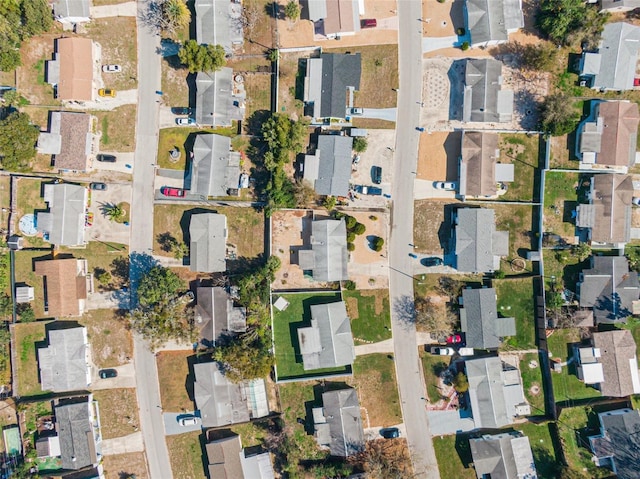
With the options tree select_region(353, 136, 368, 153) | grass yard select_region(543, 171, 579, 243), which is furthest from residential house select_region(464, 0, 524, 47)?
grass yard select_region(543, 171, 579, 243)

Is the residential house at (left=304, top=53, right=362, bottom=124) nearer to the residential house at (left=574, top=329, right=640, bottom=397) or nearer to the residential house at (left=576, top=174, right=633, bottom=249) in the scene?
the residential house at (left=576, top=174, right=633, bottom=249)

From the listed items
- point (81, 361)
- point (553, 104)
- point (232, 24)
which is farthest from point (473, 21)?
point (81, 361)

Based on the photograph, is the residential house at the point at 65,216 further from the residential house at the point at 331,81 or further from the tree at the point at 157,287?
the residential house at the point at 331,81

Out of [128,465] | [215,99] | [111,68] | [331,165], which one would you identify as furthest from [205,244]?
[128,465]

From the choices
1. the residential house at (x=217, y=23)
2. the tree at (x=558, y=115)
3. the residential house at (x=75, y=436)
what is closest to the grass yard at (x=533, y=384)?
the tree at (x=558, y=115)

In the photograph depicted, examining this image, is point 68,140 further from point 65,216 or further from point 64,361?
point 64,361
